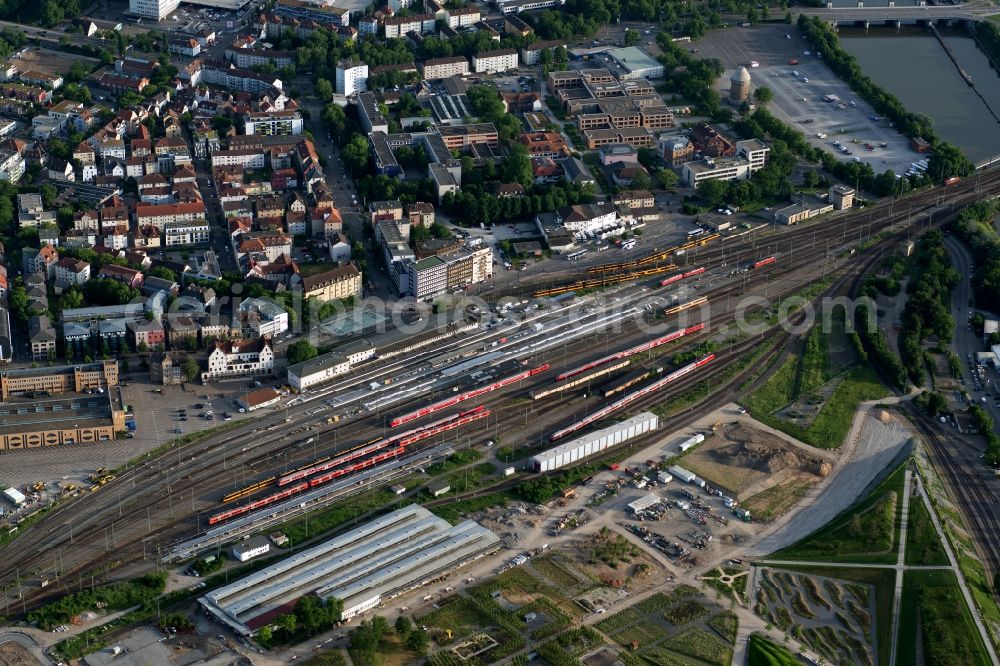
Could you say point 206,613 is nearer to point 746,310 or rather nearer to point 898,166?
point 746,310

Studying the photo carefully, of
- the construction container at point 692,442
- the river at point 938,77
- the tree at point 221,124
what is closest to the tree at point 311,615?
the construction container at point 692,442

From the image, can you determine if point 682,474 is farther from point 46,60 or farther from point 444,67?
point 46,60

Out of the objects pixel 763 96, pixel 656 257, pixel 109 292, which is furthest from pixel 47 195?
pixel 763 96

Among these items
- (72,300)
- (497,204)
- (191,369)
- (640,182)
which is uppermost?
(640,182)

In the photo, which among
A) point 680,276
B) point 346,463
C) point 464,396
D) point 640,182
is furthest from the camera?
point 640,182

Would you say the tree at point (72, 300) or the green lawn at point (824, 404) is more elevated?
the tree at point (72, 300)

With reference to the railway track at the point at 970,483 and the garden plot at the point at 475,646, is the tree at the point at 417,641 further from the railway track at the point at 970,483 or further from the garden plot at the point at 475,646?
the railway track at the point at 970,483
